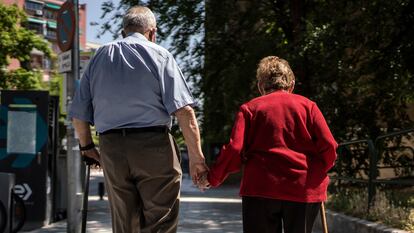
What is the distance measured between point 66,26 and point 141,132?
5.88 meters

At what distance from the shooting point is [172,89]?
12.8ft

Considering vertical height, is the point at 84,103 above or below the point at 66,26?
below

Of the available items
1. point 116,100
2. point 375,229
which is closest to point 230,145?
point 116,100

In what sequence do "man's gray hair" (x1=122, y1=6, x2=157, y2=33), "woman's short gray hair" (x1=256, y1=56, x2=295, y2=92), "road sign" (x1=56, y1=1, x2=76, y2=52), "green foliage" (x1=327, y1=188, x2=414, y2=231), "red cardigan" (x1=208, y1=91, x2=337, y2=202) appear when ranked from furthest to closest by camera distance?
"road sign" (x1=56, y1=1, x2=76, y2=52) → "green foliage" (x1=327, y1=188, x2=414, y2=231) → "woman's short gray hair" (x1=256, y1=56, x2=295, y2=92) → "man's gray hair" (x1=122, y1=6, x2=157, y2=33) → "red cardigan" (x1=208, y1=91, x2=337, y2=202)

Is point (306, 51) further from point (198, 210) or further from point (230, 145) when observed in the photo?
point (230, 145)

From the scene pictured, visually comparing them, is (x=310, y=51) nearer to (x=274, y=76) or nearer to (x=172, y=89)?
(x=274, y=76)

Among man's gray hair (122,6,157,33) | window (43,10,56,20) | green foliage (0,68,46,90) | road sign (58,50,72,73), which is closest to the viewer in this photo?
man's gray hair (122,6,157,33)

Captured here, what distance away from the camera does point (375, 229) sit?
7.56 metres

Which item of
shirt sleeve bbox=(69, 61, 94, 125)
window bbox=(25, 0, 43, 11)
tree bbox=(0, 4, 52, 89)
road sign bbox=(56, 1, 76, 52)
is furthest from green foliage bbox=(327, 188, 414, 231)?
window bbox=(25, 0, 43, 11)

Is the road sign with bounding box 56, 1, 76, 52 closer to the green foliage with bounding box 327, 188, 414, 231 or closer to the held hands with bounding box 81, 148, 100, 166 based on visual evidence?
the green foliage with bounding box 327, 188, 414, 231

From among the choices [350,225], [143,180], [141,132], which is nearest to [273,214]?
[143,180]

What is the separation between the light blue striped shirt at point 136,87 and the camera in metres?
3.90

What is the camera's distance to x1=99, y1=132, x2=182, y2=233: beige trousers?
A: 152 inches

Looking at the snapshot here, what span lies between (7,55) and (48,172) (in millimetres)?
17846
